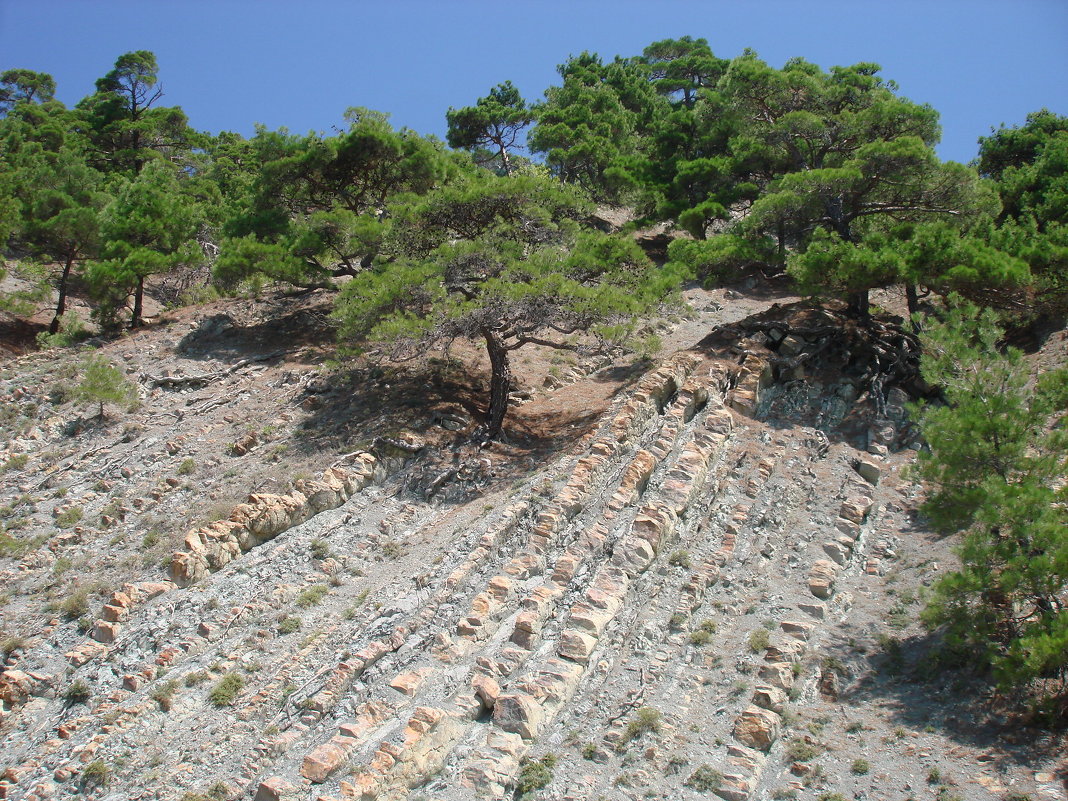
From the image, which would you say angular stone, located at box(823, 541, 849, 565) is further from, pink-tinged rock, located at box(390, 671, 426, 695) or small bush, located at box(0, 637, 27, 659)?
small bush, located at box(0, 637, 27, 659)

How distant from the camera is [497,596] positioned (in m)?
10.1

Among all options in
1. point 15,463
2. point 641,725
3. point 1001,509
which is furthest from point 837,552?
point 15,463

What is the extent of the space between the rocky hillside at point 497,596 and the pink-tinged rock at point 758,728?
0.12ft

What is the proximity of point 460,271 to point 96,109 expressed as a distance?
1242 inches

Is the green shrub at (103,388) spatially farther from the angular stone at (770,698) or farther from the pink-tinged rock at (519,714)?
the angular stone at (770,698)

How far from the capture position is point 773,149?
22297 mm

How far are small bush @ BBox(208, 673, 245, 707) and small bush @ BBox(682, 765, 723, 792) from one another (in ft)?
18.2

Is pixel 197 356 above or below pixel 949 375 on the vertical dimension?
below

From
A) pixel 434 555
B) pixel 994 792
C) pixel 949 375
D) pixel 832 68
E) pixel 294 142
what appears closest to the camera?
pixel 994 792

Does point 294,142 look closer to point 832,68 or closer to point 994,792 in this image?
point 832,68

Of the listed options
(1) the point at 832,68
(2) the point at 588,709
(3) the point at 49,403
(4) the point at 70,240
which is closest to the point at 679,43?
(1) the point at 832,68

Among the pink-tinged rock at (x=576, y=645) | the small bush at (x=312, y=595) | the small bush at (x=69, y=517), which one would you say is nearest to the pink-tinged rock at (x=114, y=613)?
the small bush at (x=312, y=595)

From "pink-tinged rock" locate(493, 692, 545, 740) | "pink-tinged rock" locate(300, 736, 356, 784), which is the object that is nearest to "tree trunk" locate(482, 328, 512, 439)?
"pink-tinged rock" locate(493, 692, 545, 740)

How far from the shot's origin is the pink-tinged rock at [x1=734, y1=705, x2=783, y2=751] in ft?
26.1
